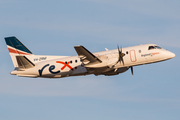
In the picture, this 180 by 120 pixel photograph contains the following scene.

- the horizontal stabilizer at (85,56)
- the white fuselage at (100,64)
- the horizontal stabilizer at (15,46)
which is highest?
the horizontal stabilizer at (15,46)

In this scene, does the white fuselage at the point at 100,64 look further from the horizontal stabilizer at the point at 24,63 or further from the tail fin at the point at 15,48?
the tail fin at the point at 15,48

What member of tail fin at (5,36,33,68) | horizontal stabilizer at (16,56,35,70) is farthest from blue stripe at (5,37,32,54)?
horizontal stabilizer at (16,56,35,70)

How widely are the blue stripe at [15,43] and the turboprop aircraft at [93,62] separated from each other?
2.48 meters

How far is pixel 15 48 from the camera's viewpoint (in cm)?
3294

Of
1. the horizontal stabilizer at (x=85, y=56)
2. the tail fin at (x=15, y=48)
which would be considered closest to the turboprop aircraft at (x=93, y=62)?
the horizontal stabilizer at (x=85, y=56)

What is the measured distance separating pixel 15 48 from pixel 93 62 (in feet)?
33.9

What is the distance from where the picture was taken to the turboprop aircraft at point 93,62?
2869 centimetres

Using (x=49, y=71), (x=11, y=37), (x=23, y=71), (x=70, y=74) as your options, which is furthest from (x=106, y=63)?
(x=11, y=37)

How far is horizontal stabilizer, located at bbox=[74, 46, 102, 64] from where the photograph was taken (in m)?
26.8

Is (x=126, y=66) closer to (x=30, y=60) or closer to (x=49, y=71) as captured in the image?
(x=49, y=71)

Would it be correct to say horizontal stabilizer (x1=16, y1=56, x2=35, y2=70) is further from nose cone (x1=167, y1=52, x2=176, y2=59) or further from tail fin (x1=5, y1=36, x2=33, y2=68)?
nose cone (x1=167, y1=52, x2=176, y2=59)

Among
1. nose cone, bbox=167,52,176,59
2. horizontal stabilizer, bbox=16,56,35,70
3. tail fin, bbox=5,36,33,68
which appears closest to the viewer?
nose cone, bbox=167,52,176,59

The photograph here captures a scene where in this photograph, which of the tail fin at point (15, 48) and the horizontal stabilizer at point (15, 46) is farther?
the horizontal stabilizer at point (15, 46)

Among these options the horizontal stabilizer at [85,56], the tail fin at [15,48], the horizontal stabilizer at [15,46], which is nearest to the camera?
the horizontal stabilizer at [85,56]
